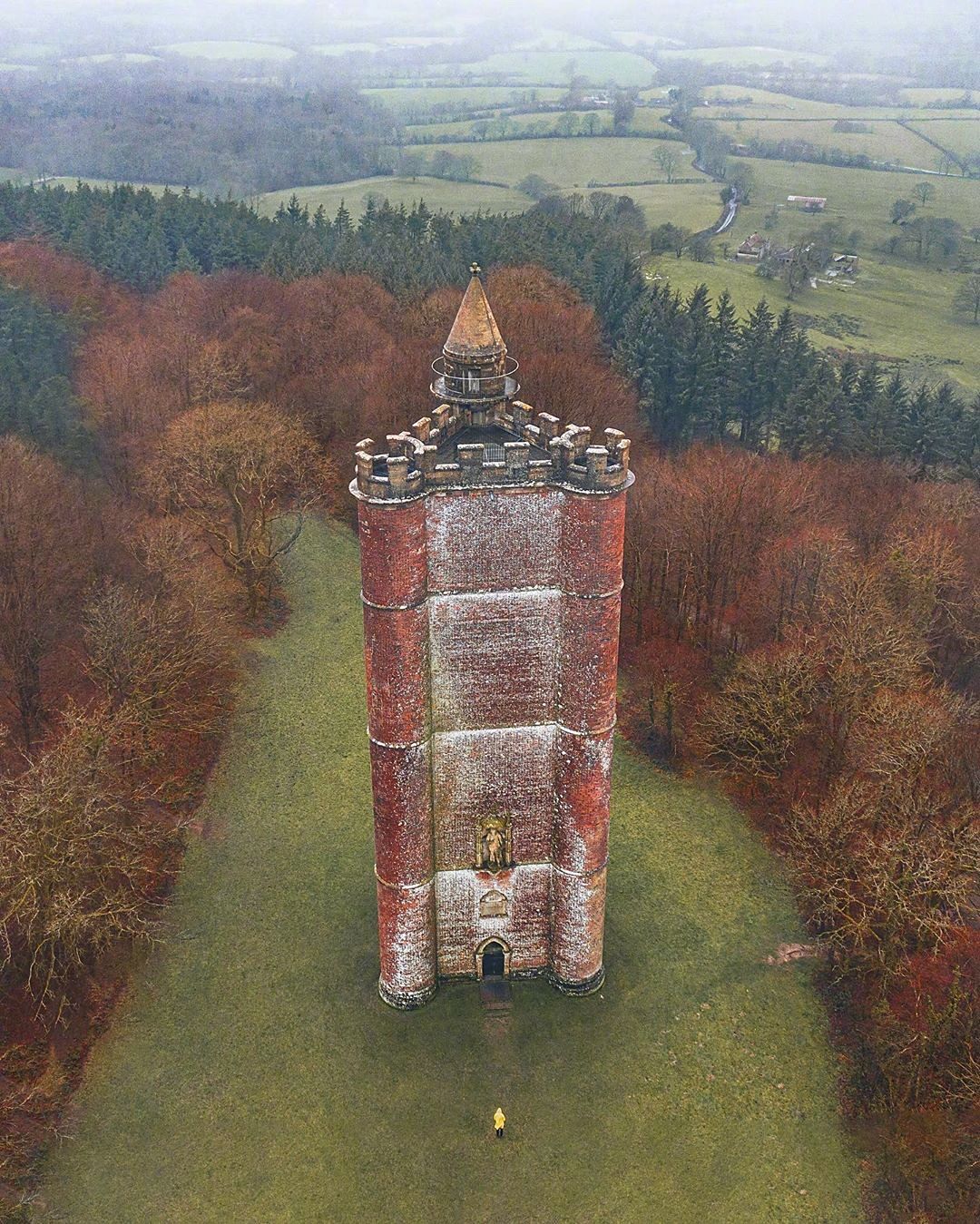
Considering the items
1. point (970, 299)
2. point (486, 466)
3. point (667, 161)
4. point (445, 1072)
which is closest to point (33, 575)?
point (486, 466)

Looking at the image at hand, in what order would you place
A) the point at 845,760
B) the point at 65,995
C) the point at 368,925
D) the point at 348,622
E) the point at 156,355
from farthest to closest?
the point at 156,355 → the point at 348,622 → the point at 845,760 → the point at 368,925 → the point at 65,995

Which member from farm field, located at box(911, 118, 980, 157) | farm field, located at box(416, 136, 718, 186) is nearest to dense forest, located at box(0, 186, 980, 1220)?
farm field, located at box(416, 136, 718, 186)

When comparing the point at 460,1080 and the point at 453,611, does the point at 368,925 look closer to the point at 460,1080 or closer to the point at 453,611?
the point at 460,1080

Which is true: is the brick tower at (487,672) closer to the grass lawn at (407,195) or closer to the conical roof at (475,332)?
the conical roof at (475,332)

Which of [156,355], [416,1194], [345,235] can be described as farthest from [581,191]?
[416,1194]

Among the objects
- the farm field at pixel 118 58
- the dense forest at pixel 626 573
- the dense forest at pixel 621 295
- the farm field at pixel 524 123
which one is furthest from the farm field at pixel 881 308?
the farm field at pixel 118 58

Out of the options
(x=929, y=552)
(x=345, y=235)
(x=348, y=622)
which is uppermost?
(x=345, y=235)
